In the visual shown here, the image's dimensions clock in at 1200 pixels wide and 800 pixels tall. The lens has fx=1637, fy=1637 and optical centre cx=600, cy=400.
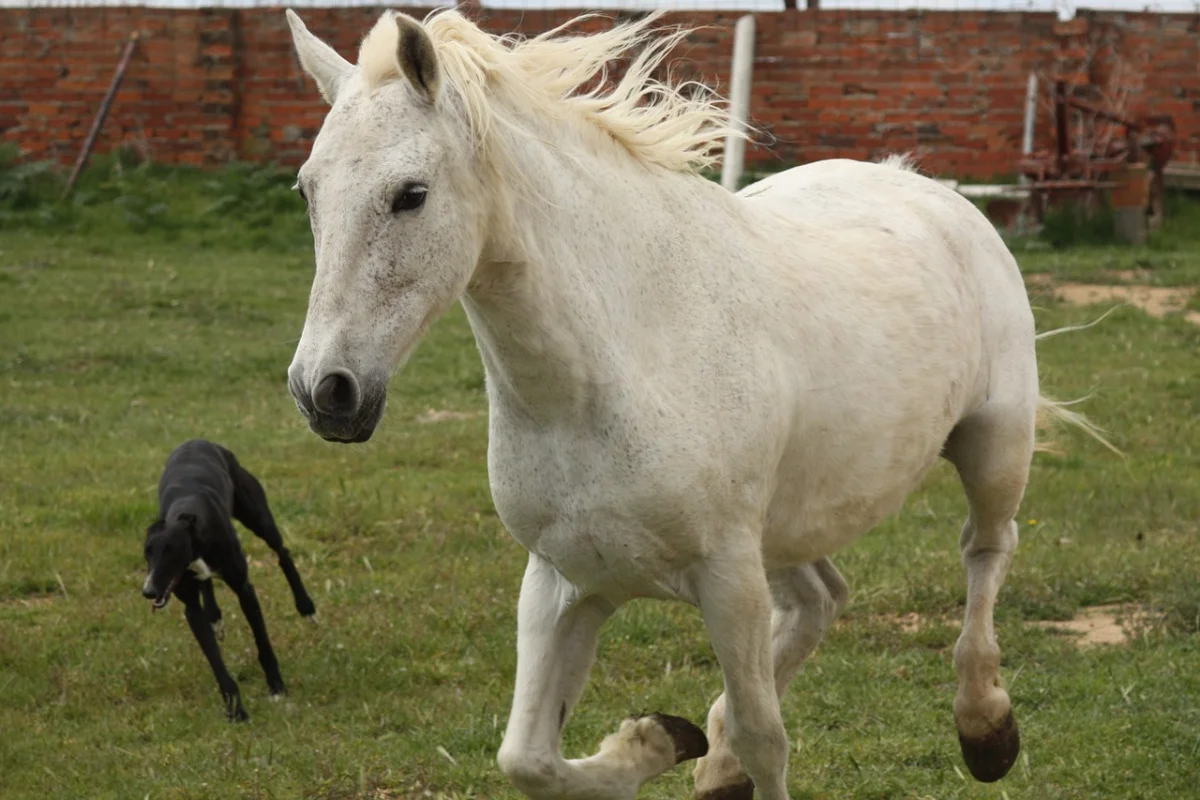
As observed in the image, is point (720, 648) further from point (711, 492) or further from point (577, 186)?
point (577, 186)

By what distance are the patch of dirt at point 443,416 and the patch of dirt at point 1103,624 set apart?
4.69 meters

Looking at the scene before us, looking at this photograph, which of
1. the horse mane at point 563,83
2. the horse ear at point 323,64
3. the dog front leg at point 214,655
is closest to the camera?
the horse mane at point 563,83

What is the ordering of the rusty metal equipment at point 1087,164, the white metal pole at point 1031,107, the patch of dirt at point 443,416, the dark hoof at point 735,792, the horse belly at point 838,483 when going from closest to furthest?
1. the horse belly at point 838,483
2. the dark hoof at point 735,792
3. the patch of dirt at point 443,416
4. the rusty metal equipment at point 1087,164
5. the white metal pole at point 1031,107

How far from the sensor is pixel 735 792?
172 inches

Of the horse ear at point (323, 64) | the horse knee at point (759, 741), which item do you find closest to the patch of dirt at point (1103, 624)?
the horse knee at point (759, 741)

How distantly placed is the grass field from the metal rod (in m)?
4.96

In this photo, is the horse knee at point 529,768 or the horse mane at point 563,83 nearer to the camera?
the horse mane at point 563,83

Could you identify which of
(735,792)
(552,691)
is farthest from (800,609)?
(552,691)

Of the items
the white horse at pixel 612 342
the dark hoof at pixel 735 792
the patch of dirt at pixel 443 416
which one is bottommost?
the patch of dirt at pixel 443 416

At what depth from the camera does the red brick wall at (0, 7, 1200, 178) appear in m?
16.4

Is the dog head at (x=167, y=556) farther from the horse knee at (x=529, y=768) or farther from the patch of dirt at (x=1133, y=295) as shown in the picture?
the patch of dirt at (x=1133, y=295)

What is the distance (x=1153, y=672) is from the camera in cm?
560

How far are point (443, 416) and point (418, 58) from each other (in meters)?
7.35

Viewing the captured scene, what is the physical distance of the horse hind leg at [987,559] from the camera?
4.53 m
